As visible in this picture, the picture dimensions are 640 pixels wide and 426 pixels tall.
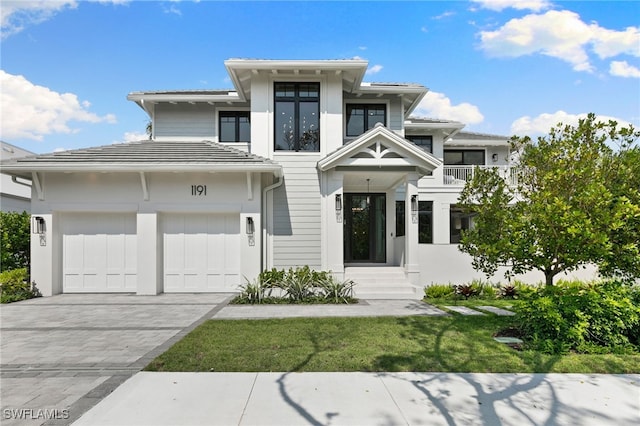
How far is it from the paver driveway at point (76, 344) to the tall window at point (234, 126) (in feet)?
21.0

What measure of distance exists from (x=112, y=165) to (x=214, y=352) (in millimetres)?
7719

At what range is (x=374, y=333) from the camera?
655 centimetres

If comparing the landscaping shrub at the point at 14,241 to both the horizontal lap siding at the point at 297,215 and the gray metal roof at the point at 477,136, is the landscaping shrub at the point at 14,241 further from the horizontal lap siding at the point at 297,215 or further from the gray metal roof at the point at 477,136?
the gray metal roof at the point at 477,136

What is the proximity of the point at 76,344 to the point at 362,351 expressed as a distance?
476 centimetres

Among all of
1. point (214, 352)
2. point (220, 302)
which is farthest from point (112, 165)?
point (214, 352)

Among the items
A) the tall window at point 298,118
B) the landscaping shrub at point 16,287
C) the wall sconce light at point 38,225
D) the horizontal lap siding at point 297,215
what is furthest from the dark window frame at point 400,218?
the landscaping shrub at point 16,287

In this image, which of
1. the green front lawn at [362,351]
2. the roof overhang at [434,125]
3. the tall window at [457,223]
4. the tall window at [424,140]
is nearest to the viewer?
the green front lawn at [362,351]

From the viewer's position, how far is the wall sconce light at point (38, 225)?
10859 mm

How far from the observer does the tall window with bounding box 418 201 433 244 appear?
58.1 feet

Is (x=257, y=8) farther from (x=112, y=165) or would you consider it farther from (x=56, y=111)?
(x=56, y=111)

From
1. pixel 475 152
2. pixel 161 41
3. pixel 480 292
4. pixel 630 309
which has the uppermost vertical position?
pixel 161 41

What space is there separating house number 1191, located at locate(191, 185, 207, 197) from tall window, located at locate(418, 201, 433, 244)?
34.9ft

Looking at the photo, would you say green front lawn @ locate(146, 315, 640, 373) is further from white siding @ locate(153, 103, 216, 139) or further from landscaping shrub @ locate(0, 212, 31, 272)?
landscaping shrub @ locate(0, 212, 31, 272)

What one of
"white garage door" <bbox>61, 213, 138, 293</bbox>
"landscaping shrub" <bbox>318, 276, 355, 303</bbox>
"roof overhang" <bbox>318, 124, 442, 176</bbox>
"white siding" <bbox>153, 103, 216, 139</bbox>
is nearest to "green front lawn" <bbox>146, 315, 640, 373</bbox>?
"landscaping shrub" <bbox>318, 276, 355, 303</bbox>
